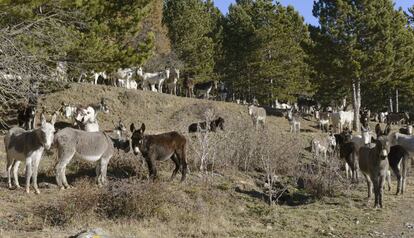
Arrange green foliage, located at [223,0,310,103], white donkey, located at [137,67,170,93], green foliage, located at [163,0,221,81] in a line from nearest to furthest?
white donkey, located at [137,67,170,93], green foliage, located at [223,0,310,103], green foliage, located at [163,0,221,81]

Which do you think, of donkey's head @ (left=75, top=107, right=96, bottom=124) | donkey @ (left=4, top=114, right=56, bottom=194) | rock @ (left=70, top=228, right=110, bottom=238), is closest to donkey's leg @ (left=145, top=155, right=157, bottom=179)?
donkey @ (left=4, top=114, right=56, bottom=194)

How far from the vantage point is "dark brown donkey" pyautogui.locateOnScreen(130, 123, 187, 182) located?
Result: 13945 millimetres

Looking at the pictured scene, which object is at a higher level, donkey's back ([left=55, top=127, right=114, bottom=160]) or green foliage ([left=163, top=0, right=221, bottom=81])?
green foliage ([left=163, top=0, right=221, bottom=81])

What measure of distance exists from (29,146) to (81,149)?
4.08ft

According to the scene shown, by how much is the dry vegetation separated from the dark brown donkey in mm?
501

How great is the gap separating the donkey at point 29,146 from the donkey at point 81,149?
1.64 ft

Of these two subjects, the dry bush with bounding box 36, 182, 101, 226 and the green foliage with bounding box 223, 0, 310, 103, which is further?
the green foliage with bounding box 223, 0, 310, 103

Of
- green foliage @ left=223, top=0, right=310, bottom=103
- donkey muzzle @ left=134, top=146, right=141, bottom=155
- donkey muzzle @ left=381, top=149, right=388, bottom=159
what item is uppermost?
green foliage @ left=223, top=0, right=310, bottom=103

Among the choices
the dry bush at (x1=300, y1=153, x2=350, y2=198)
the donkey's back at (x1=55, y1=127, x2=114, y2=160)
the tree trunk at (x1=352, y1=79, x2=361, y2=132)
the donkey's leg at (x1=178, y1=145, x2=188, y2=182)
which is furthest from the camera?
the tree trunk at (x1=352, y1=79, x2=361, y2=132)

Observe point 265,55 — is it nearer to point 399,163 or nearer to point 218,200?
point 399,163

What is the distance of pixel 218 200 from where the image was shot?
13094mm

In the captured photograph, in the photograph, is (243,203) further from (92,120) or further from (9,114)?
(9,114)

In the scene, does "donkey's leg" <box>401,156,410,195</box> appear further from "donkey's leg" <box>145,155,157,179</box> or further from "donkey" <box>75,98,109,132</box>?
"donkey" <box>75,98,109,132</box>

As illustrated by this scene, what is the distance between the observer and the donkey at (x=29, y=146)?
12391 millimetres
